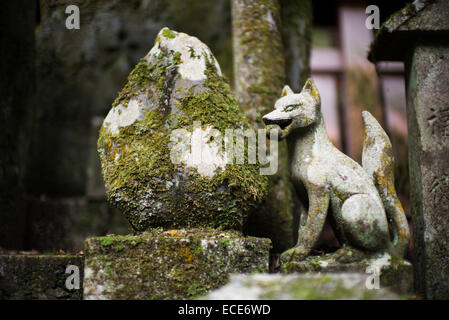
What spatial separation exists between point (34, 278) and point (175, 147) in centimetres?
145

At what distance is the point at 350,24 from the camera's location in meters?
9.66

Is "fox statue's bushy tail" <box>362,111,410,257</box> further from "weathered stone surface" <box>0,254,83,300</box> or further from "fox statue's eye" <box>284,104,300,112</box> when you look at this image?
"weathered stone surface" <box>0,254,83,300</box>

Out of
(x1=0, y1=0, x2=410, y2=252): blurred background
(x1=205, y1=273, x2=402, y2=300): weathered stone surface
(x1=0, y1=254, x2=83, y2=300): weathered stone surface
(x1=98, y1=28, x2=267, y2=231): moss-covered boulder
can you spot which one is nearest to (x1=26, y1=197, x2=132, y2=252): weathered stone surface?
(x1=0, y1=0, x2=410, y2=252): blurred background

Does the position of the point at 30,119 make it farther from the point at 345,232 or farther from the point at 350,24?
the point at 350,24

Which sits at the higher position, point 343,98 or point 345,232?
point 343,98

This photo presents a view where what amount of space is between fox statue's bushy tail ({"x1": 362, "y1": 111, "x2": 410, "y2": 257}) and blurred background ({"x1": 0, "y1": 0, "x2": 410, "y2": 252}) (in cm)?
185

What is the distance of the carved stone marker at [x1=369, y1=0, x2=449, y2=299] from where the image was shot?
358cm

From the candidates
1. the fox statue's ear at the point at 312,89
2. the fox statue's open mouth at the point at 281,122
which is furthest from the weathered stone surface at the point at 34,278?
the fox statue's ear at the point at 312,89

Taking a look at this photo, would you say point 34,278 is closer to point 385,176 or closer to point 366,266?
Answer: point 366,266

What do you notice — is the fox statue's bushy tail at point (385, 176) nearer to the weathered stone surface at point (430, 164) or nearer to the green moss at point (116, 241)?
the weathered stone surface at point (430, 164)

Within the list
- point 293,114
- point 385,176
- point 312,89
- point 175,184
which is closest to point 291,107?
point 293,114

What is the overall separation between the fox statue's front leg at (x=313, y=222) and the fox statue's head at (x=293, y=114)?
19.1 inches
